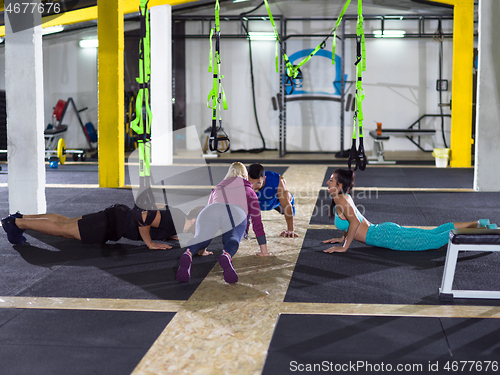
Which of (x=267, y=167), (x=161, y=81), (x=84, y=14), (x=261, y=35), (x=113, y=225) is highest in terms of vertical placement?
(x=261, y=35)

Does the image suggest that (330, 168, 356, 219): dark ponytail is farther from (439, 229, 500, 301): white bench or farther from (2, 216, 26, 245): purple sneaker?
(2, 216, 26, 245): purple sneaker

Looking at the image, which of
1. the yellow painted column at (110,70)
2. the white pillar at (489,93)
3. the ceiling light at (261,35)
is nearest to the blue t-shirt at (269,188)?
the yellow painted column at (110,70)

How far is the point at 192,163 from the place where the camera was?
1127 cm

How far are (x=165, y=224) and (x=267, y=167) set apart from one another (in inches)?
247

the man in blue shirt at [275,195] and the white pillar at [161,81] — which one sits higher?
the white pillar at [161,81]

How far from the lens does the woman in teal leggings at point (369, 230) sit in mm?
4074

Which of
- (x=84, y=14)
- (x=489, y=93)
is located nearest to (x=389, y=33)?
(x=489, y=93)

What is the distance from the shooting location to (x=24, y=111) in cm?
540

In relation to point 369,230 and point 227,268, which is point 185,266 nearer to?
point 227,268

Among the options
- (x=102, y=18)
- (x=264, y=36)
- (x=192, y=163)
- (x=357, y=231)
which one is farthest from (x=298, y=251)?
(x=264, y=36)

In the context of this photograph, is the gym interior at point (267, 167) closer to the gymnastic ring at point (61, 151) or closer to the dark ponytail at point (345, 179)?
the gymnastic ring at point (61, 151)

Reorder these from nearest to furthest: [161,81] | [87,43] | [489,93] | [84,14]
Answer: [489,93] < [84,14] < [161,81] < [87,43]

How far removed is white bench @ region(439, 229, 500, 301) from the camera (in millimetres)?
3074

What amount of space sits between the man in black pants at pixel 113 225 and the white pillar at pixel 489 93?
4837 millimetres
